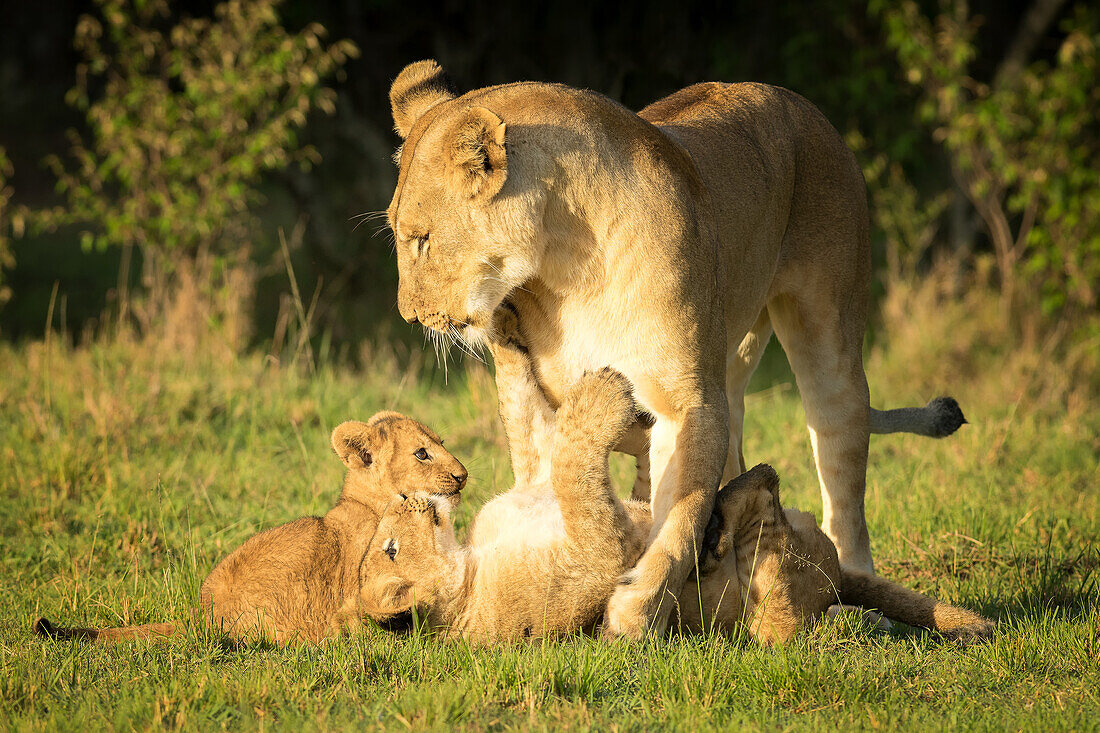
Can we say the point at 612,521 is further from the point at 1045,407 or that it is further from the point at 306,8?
the point at 306,8

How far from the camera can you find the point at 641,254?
11.6 feet

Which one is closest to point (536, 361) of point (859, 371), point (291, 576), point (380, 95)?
point (291, 576)

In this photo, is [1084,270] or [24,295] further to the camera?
[24,295]

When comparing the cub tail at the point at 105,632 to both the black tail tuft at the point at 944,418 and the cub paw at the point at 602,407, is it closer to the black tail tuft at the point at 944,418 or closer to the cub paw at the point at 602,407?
the cub paw at the point at 602,407

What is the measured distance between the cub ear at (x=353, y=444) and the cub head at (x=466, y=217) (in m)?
0.70

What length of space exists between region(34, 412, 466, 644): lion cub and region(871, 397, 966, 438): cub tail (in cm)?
189

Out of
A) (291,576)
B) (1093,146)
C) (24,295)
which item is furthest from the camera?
(24,295)

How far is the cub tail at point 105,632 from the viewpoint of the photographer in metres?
3.59

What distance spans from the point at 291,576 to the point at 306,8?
9.04 meters

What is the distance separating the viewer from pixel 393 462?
4188 millimetres

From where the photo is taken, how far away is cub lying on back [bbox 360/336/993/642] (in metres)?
3.48

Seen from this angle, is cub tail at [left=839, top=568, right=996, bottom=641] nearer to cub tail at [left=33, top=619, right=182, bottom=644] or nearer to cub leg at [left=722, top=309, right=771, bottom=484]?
cub leg at [left=722, top=309, right=771, bottom=484]

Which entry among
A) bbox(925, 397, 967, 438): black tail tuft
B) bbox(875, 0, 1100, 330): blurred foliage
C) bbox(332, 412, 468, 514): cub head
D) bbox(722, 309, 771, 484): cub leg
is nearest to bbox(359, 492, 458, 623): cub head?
bbox(332, 412, 468, 514): cub head

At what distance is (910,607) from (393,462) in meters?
1.82
